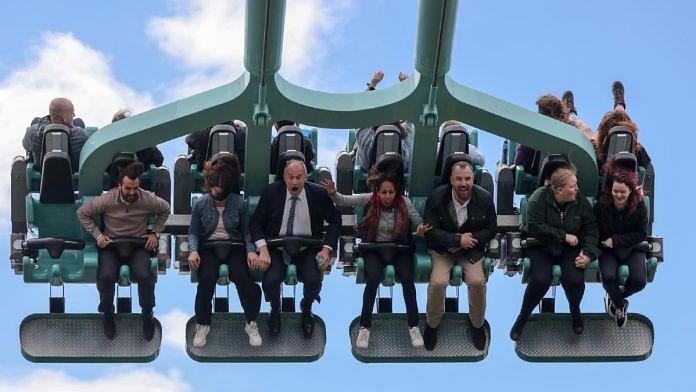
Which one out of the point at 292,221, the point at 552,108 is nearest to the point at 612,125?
the point at 552,108

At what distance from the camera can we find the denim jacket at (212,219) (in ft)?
60.9

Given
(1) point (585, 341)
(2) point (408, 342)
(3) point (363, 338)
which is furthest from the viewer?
(1) point (585, 341)

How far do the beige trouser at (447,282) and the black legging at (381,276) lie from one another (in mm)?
157

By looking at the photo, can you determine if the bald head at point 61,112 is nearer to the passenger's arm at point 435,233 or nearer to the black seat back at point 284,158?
the black seat back at point 284,158

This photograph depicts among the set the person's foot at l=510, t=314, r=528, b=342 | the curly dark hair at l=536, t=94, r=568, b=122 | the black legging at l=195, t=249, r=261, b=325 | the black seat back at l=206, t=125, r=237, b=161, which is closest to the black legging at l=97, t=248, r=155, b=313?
the black legging at l=195, t=249, r=261, b=325

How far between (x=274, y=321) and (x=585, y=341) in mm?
2662

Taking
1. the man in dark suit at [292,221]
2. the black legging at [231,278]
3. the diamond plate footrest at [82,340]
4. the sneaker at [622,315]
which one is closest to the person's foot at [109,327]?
the diamond plate footrest at [82,340]

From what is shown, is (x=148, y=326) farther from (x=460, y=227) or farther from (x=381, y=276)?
(x=460, y=227)

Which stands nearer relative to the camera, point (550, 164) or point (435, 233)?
point (435, 233)

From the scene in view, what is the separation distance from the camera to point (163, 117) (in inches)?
732

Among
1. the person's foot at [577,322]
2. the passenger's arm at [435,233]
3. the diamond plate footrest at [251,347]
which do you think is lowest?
the diamond plate footrest at [251,347]

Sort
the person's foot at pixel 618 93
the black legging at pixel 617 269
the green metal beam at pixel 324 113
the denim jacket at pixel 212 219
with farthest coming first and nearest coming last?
1. the person's foot at pixel 618 93
2. the black legging at pixel 617 269
3. the denim jacket at pixel 212 219
4. the green metal beam at pixel 324 113

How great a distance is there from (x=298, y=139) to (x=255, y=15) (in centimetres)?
151

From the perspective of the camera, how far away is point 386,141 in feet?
62.2
